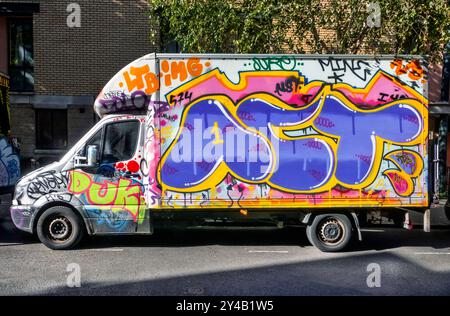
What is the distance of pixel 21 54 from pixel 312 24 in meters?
10.3

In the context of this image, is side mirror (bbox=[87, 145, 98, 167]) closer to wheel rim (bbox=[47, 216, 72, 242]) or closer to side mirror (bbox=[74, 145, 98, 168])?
side mirror (bbox=[74, 145, 98, 168])

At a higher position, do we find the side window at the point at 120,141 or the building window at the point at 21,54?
the building window at the point at 21,54

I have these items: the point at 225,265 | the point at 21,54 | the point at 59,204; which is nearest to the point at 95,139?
the point at 59,204

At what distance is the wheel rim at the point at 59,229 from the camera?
774cm

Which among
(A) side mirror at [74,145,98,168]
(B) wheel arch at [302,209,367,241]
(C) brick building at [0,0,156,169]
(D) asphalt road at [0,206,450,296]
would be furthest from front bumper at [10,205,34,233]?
(C) brick building at [0,0,156,169]

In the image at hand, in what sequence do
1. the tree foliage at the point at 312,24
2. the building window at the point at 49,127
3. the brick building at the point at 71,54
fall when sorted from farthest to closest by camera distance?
1. the building window at the point at 49,127
2. the brick building at the point at 71,54
3. the tree foliage at the point at 312,24

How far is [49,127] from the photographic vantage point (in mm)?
15570

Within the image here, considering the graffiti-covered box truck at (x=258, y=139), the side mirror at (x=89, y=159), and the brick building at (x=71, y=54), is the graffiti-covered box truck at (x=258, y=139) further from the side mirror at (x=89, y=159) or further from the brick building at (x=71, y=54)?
the brick building at (x=71, y=54)

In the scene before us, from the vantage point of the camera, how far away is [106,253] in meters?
7.61

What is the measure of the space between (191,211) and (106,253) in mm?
1535

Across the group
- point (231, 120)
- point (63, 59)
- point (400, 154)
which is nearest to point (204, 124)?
point (231, 120)

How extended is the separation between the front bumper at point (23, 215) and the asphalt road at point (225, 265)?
0.43 m

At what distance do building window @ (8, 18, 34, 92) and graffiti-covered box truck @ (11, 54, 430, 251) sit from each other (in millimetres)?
9522

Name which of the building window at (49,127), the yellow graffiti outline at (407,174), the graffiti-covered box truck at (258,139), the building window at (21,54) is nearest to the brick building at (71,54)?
the building window at (49,127)
